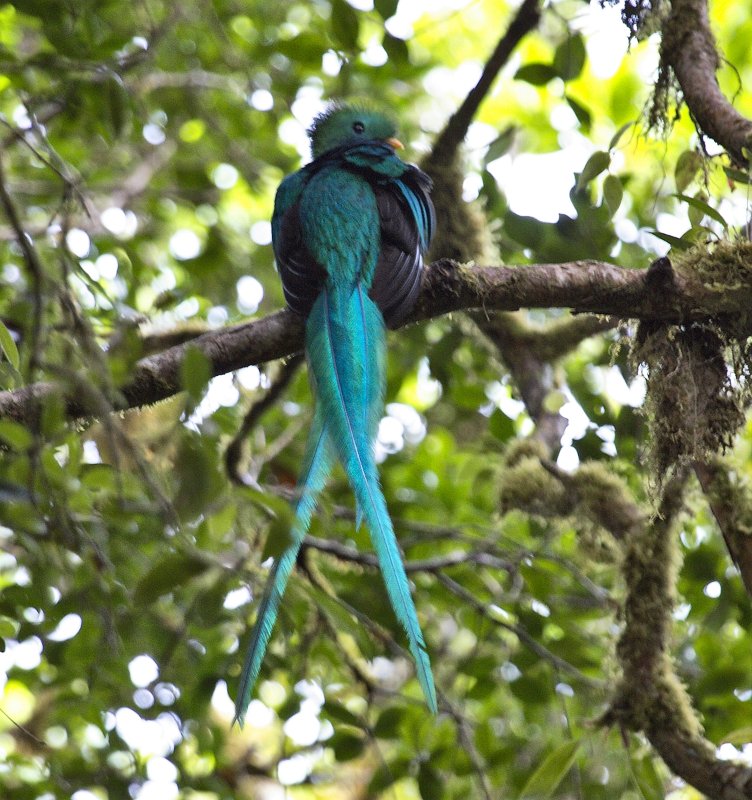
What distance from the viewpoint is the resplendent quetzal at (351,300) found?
192 centimetres

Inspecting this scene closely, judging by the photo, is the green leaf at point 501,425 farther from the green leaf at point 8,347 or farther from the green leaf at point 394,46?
the green leaf at point 8,347

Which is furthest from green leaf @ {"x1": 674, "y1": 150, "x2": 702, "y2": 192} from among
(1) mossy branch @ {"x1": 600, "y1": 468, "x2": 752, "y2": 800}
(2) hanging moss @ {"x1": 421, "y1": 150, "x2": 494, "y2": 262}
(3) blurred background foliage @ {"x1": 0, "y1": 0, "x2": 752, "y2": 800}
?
(2) hanging moss @ {"x1": 421, "y1": 150, "x2": 494, "y2": 262}

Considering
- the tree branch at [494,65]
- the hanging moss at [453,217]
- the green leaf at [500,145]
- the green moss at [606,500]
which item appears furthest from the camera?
the hanging moss at [453,217]

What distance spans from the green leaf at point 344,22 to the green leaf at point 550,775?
89.9 inches

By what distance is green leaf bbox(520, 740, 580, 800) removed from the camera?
241 centimetres

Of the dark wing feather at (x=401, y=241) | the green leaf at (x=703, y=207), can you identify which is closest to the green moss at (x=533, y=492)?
the dark wing feather at (x=401, y=241)

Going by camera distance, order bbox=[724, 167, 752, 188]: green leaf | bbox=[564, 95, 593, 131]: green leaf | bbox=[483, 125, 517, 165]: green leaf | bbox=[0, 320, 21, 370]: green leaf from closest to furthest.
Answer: bbox=[0, 320, 21, 370]: green leaf
bbox=[724, 167, 752, 188]: green leaf
bbox=[564, 95, 593, 131]: green leaf
bbox=[483, 125, 517, 165]: green leaf

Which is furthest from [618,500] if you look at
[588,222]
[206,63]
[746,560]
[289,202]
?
[206,63]

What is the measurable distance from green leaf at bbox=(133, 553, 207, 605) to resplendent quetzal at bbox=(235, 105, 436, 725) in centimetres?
18

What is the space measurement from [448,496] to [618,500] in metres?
1.54

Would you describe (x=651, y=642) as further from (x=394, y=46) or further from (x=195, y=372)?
(x=394, y=46)

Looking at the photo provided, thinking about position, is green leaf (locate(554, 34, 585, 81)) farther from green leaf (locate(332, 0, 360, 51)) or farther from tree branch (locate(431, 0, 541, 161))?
green leaf (locate(332, 0, 360, 51))

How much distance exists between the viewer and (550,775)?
2.41m

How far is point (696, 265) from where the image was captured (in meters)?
2.23
